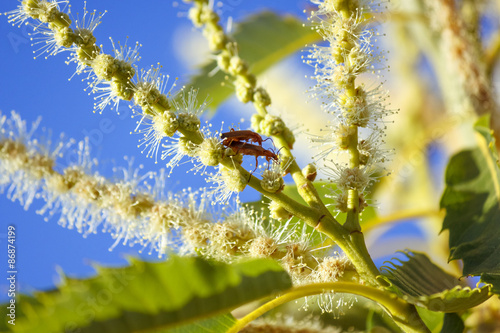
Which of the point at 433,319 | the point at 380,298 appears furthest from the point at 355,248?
the point at 433,319

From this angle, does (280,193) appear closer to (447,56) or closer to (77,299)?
(77,299)

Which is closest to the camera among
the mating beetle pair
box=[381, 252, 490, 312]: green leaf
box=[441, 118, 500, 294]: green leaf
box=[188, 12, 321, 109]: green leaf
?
box=[381, 252, 490, 312]: green leaf

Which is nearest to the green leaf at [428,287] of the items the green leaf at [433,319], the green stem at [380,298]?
the green stem at [380,298]

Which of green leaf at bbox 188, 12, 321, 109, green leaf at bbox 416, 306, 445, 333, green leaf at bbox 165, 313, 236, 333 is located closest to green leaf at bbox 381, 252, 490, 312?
green leaf at bbox 416, 306, 445, 333

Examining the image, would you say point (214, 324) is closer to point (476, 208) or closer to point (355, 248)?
point (355, 248)

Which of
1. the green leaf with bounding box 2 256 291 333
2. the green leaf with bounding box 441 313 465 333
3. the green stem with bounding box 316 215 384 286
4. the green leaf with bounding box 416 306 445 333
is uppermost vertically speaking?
the green stem with bounding box 316 215 384 286

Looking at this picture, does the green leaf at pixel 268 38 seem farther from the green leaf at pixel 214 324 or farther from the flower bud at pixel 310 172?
the green leaf at pixel 214 324

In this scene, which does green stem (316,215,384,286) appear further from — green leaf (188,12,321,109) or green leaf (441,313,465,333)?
green leaf (188,12,321,109)
